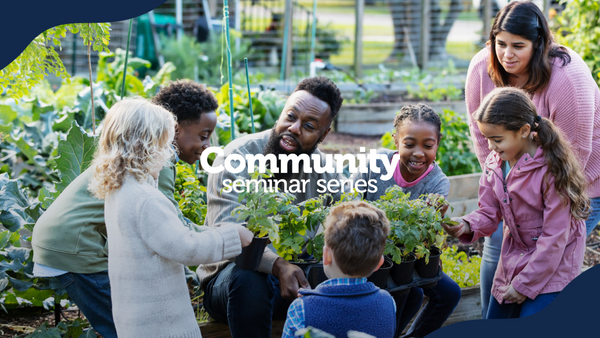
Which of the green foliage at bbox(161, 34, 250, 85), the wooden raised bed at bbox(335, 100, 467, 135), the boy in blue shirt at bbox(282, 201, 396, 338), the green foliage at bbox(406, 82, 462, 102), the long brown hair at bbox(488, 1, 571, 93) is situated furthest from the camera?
the green foliage at bbox(161, 34, 250, 85)

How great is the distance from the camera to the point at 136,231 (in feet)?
6.68

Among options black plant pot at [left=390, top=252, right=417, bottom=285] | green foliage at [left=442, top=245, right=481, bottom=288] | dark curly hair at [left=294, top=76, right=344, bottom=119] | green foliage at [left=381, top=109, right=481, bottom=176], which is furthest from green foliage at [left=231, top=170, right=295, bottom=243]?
green foliage at [left=381, top=109, right=481, bottom=176]

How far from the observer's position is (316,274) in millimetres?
2283

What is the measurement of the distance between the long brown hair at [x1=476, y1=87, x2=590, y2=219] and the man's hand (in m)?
1.07

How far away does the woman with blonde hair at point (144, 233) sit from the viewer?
2.02m

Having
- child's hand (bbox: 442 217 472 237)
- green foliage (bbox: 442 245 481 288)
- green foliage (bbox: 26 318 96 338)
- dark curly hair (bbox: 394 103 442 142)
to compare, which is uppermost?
dark curly hair (bbox: 394 103 442 142)

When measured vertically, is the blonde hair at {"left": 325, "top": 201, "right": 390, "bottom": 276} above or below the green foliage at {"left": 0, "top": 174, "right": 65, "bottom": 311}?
above

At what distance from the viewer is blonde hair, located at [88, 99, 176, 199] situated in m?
2.04

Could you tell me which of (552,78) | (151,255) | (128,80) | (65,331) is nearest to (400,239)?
(151,255)

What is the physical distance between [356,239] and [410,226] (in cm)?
51

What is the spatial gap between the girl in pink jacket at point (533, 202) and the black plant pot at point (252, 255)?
3.03 ft

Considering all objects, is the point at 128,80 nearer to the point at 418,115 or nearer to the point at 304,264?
the point at 418,115

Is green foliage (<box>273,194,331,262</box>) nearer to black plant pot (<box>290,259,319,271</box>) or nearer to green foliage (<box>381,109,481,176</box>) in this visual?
black plant pot (<box>290,259,319,271</box>)

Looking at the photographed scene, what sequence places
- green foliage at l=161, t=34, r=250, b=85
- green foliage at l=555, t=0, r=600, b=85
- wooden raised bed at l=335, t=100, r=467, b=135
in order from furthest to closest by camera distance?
green foliage at l=161, t=34, r=250, b=85 → wooden raised bed at l=335, t=100, r=467, b=135 → green foliage at l=555, t=0, r=600, b=85
